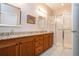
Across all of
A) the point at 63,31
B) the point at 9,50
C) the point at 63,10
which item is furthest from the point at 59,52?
the point at 9,50

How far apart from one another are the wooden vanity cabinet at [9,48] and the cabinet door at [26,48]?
0.10 m

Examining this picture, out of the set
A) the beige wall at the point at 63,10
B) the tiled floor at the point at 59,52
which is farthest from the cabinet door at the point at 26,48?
the beige wall at the point at 63,10

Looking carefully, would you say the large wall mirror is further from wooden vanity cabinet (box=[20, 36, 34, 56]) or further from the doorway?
the doorway

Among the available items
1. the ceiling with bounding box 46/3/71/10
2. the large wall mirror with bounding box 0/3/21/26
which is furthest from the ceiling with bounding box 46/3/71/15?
the large wall mirror with bounding box 0/3/21/26

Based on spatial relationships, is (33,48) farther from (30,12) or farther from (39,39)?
(30,12)

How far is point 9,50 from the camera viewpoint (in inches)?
81.0

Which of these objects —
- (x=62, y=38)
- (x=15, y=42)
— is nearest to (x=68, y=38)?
(x=62, y=38)

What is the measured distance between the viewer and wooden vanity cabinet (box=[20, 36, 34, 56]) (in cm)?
224

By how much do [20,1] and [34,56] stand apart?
3.32 ft

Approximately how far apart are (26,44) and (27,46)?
41mm

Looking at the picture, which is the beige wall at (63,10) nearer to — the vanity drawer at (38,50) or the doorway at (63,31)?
the doorway at (63,31)

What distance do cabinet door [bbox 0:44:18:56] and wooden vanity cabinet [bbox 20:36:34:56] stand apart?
0.40 feet

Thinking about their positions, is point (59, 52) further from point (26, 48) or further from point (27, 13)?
point (27, 13)

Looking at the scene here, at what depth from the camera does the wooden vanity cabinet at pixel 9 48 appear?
195cm
